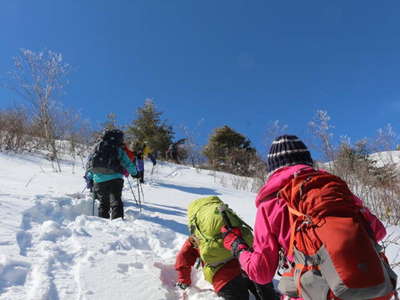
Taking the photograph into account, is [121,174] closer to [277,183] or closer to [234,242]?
[234,242]

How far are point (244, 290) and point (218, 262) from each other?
11.5 inches

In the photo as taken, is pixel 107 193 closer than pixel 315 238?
No

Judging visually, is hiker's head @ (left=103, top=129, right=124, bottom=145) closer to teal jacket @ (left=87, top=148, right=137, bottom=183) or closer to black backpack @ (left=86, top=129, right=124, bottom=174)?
black backpack @ (left=86, top=129, right=124, bottom=174)

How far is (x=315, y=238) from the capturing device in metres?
1.03

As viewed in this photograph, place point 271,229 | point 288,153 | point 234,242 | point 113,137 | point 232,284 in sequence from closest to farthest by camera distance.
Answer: point 271,229 < point 288,153 < point 234,242 < point 232,284 < point 113,137

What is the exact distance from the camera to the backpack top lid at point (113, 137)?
4011 millimetres

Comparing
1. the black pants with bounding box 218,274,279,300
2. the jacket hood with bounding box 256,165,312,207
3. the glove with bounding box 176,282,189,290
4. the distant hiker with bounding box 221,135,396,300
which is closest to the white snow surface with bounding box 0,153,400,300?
the glove with bounding box 176,282,189,290

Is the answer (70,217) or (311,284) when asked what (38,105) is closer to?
(70,217)

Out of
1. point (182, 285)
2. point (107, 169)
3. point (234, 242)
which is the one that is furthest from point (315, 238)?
point (107, 169)

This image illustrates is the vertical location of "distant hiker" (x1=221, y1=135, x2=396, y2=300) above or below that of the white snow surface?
above

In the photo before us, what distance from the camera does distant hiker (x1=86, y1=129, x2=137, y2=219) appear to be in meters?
3.92

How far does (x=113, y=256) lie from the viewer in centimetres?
235

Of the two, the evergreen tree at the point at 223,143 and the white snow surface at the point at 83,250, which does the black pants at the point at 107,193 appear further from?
the evergreen tree at the point at 223,143

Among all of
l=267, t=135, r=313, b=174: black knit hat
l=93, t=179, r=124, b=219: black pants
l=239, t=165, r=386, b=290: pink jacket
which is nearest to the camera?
l=239, t=165, r=386, b=290: pink jacket
